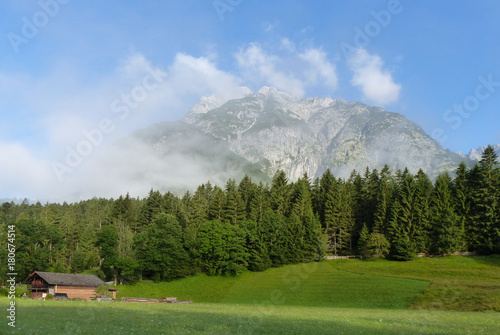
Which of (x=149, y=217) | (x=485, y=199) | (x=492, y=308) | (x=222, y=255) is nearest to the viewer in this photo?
(x=492, y=308)

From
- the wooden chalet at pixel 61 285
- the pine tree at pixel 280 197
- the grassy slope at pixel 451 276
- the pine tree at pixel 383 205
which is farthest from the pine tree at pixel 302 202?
→ the wooden chalet at pixel 61 285

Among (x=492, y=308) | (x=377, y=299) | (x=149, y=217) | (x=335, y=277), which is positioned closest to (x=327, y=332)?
(x=492, y=308)

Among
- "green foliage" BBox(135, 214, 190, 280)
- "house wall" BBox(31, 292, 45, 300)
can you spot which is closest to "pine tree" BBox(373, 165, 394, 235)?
"green foliage" BBox(135, 214, 190, 280)

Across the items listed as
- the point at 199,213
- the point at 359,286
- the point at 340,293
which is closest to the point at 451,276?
the point at 359,286

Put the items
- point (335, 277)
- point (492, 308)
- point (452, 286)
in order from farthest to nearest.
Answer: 1. point (335, 277)
2. point (452, 286)
3. point (492, 308)

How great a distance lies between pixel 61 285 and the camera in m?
72.6

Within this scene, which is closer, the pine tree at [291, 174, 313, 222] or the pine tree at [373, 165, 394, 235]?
the pine tree at [373, 165, 394, 235]

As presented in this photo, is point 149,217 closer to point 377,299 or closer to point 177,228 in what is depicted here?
point 177,228

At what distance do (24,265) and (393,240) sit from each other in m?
100

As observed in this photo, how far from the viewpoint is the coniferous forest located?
89.0 meters

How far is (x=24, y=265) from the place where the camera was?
9538 cm

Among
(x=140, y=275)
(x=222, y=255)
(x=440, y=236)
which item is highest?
(x=440, y=236)

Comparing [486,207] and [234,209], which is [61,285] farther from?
[486,207]

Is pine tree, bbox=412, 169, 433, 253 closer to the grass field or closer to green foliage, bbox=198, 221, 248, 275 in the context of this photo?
the grass field
